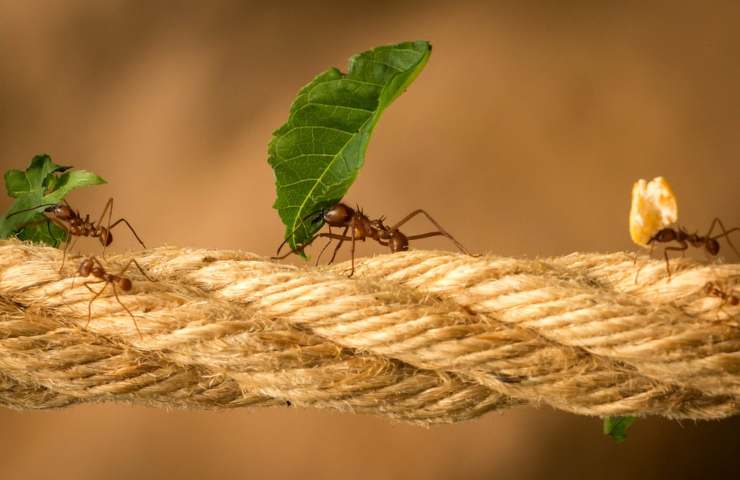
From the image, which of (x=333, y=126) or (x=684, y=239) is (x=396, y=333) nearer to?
(x=333, y=126)

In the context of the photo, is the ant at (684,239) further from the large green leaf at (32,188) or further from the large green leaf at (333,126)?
the large green leaf at (32,188)

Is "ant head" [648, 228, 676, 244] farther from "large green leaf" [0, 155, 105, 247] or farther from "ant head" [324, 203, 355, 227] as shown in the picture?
"large green leaf" [0, 155, 105, 247]

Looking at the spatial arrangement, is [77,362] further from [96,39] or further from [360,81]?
[96,39]

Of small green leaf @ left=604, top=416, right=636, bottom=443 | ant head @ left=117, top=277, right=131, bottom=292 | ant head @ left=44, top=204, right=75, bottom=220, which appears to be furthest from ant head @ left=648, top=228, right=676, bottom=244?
ant head @ left=44, top=204, right=75, bottom=220

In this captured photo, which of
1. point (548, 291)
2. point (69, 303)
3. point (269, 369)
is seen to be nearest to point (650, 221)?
point (548, 291)

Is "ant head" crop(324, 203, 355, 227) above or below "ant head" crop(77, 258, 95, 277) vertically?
above

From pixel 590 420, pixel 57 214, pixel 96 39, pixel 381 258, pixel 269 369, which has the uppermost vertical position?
pixel 96 39

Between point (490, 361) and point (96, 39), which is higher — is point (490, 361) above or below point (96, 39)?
below
